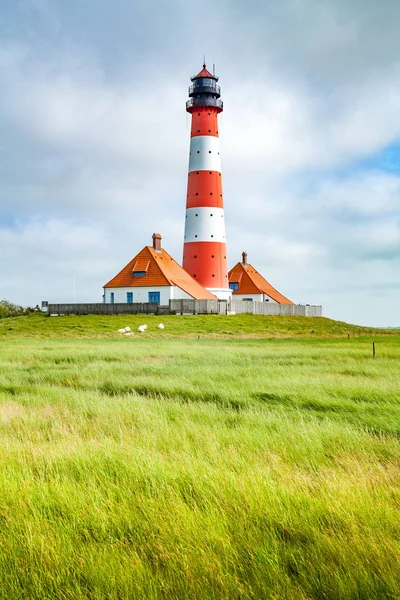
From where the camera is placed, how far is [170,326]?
41.4 m

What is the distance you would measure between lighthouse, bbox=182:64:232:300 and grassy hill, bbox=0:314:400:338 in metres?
6.52

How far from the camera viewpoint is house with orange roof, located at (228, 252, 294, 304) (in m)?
65.0

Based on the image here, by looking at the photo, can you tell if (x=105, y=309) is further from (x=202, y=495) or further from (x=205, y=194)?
(x=202, y=495)

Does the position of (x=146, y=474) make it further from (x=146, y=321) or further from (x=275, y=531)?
(x=146, y=321)

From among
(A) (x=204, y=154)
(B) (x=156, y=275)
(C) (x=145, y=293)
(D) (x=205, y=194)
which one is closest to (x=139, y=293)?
(C) (x=145, y=293)

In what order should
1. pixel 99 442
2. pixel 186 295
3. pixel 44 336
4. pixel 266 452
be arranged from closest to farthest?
pixel 266 452 < pixel 99 442 < pixel 44 336 < pixel 186 295

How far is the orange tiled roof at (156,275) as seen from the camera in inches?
2056

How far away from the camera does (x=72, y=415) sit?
9.32 metres

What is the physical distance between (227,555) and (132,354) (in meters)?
17.0

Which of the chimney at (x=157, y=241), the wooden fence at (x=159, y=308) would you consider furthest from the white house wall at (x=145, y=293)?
the chimney at (x=157, y=241)

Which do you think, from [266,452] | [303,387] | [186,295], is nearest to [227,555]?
[266,452]

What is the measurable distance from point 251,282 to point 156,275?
Answer: 54.3 feet

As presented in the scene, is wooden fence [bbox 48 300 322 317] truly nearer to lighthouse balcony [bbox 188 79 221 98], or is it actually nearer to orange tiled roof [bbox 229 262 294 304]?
orange tiled roof [bbox 229 262 294 304]

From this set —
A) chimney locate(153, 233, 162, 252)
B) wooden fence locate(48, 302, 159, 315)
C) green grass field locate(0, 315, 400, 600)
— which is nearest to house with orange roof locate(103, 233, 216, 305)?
chimney locate(153, 233, 162, 252)
